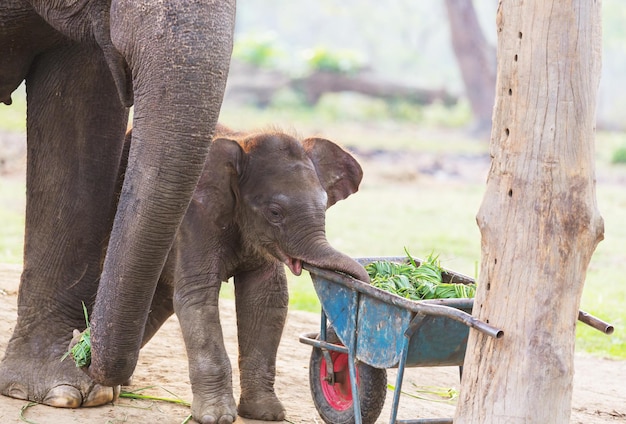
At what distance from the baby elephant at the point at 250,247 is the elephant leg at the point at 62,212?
486 mm

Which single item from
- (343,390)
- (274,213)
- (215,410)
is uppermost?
(274,213)

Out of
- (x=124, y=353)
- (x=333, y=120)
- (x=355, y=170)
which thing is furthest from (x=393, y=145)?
(x=124, y=353)

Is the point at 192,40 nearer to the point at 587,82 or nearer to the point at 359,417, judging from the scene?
the point at 587,82

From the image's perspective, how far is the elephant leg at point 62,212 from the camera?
5.34 metres

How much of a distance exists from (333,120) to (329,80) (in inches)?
117

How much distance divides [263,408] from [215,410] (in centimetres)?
38

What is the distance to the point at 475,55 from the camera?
27359 mm

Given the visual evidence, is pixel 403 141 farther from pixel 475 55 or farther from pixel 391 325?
pixel 391 325

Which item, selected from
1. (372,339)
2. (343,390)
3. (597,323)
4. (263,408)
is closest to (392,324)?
(372,339)

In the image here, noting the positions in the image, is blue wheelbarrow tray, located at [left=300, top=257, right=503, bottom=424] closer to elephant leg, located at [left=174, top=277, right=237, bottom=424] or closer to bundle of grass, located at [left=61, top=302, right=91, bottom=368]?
elephant leg, located at [left=174, top=277, right=237, bottom=424]

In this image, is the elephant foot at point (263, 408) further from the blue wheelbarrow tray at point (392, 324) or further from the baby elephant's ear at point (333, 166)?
the baby elephant's ear at point (333, 166)

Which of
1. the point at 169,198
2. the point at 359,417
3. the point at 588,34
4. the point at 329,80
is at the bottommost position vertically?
the point at 359,417

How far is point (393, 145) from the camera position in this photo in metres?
21.6

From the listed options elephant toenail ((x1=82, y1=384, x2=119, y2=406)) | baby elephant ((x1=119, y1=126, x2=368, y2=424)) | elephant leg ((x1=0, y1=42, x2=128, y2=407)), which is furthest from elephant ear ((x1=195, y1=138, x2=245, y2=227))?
elephant toenail ((x1=82, y1=384, x2=119, y2=406))
